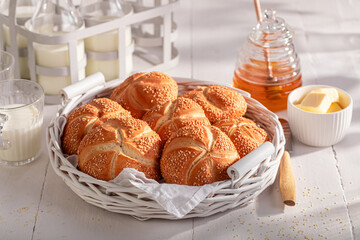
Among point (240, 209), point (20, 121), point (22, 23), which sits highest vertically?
point (22, 23)

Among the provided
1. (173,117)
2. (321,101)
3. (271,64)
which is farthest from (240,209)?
(271,64)

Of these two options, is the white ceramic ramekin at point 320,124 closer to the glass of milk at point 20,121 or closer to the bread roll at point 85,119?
the bread roll at point 85,119

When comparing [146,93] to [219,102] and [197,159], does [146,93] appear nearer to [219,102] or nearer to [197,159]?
[219,102]

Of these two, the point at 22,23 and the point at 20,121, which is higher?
the point at 22,23

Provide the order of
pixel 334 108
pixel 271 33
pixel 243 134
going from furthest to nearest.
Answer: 1. pixel 271 33
2. pixel 334 108
3. pixel 243 134

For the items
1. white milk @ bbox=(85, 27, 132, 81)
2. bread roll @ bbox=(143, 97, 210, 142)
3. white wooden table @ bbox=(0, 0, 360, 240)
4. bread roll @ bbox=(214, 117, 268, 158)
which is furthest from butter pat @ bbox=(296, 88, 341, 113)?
white milk @ bbox=(85, 27, 132, 81)

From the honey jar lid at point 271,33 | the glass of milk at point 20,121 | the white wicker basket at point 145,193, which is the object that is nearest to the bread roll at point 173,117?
the white wicker basket at point 145,193

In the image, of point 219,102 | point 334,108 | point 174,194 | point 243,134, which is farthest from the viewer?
point 334,108
